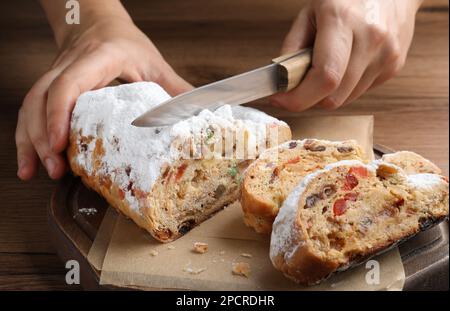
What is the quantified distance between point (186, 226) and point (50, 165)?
0.59 m

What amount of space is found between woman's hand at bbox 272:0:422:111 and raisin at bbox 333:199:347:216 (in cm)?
63

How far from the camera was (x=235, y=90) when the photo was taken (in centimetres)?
234

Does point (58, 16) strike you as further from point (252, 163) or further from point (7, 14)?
point (252, 163)

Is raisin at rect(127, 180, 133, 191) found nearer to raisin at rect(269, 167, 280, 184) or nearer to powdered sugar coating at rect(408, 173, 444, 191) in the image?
raisin at rect(269, 167, 280, 184)

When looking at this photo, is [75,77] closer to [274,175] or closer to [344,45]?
[274,175]

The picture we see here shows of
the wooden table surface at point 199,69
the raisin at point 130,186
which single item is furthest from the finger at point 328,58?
the raisin at point 130,186

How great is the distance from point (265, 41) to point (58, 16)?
3.46ft

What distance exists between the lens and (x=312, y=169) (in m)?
2.23

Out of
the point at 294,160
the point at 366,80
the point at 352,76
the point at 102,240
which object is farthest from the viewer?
the point at 366,80

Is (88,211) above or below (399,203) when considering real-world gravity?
below

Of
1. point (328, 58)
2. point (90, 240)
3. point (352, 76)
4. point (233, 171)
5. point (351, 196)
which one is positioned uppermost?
point (328, 58)

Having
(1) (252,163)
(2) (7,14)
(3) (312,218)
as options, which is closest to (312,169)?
(1) (252,163)

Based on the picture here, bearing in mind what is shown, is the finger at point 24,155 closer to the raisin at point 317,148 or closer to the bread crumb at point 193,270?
the bread crumb at point 193,270

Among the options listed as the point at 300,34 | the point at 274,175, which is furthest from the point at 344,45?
the point at 274,175
